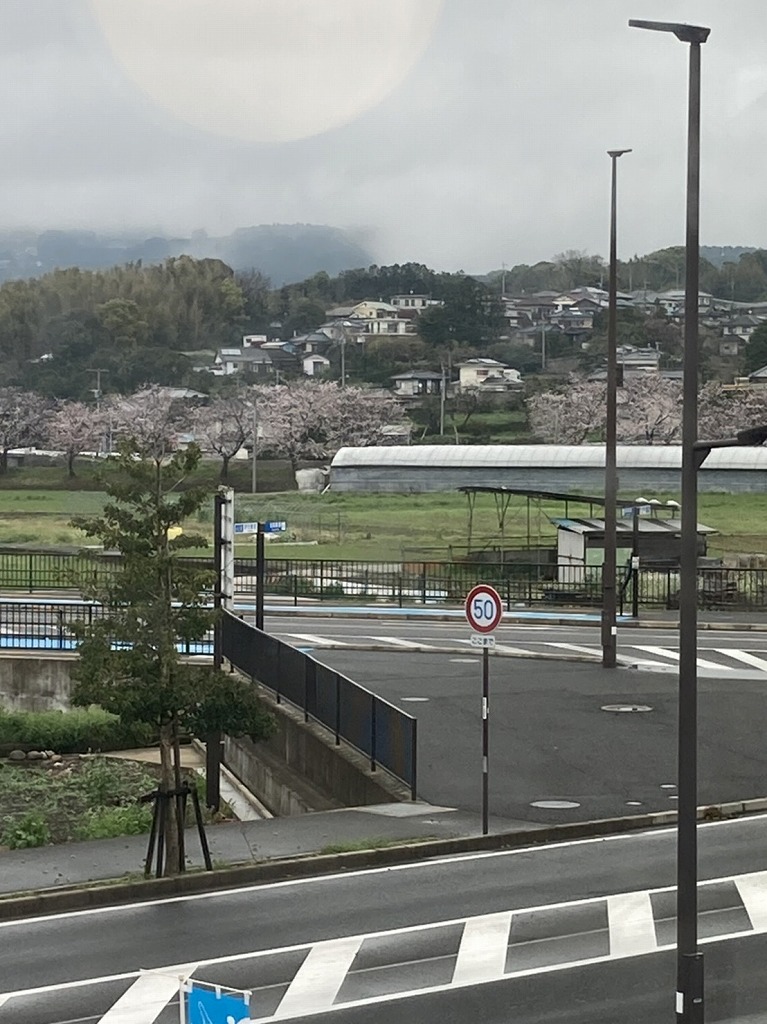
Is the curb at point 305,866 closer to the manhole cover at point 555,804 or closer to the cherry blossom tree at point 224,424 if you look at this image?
the manhole cover at point 555,804

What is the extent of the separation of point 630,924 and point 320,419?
11025 cm

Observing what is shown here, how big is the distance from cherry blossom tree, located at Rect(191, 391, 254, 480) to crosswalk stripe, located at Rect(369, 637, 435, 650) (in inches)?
2893

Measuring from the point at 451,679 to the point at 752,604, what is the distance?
16.8 metres

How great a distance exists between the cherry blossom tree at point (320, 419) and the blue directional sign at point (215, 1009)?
109138mm

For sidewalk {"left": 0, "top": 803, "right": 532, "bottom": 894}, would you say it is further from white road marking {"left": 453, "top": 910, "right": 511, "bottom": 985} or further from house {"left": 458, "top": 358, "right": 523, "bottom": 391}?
house {"left": 458, "top": 358, "right": 523, "bottom": 391}

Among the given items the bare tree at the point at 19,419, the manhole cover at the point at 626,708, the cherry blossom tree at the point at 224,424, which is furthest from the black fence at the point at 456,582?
the bare tree at the point at 19,419

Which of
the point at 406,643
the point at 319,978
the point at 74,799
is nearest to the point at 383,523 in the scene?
the point at 406,643

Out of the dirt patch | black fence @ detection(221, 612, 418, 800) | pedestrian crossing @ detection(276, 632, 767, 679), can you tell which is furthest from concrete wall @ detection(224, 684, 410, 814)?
pedestrian crossing @ detection(276, 632, 767, 679)

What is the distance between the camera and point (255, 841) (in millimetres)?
18188

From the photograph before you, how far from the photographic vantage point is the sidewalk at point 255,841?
55.1ft

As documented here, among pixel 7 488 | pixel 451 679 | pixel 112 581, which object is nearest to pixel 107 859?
pixel 112 581

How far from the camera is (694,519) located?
11773mm

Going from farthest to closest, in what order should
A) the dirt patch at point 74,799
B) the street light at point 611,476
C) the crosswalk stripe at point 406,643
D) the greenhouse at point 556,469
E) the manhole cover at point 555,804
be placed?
the greenhouse at point 556,469 < the crosswalk stripe at point 406,643 < the street light at point 611,476 < the dirt patch at point 74,799 < the manhole cover at point 555,804

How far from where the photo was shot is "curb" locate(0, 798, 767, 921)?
15.6 meters
